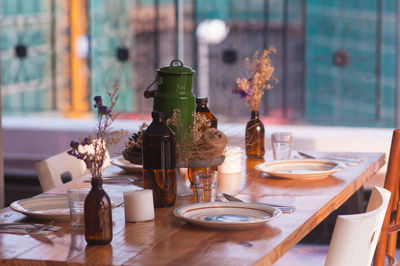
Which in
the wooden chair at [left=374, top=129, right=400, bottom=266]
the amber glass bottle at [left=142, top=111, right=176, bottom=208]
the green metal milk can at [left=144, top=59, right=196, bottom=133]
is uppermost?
the green metal milk can at [left=144, top=59, right=196, bottom=133]

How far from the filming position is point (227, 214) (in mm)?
1904

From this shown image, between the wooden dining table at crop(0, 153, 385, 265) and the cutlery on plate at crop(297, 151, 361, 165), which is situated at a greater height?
the cutlery on plate at crop(297, 151, 361, 165)

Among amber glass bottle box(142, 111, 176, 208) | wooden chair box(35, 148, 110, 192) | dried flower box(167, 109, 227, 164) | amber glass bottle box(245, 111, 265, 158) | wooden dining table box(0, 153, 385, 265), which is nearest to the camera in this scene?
wooden dining table box(0, 153, 385, 265)

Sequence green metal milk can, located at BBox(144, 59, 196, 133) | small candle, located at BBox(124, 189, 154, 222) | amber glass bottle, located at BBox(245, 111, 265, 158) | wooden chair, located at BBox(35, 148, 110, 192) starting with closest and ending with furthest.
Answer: small candle, located at BBox(124, 189, 154, 222) < green metal milk can, located at BBox(144, 59, 196, 133) < wooden chair, located at BBox(35, 148, 110, 192) < amber glass bottle, located at BBox(245, 111, 265, 158)

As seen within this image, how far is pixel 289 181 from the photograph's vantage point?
2.51 m

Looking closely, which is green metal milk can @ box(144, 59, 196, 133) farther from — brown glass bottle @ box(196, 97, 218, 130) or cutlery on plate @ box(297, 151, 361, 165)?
cutlery on plate @ box(297, 151, 361, 165)

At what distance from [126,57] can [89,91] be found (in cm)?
45

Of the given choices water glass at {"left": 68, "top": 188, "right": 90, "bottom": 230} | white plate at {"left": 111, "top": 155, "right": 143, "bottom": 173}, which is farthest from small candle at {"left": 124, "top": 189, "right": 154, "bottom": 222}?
white plate at {"left": 111, "top": 155, "right": 143, "bottom": 173}

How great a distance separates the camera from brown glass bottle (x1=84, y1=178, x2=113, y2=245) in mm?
1657

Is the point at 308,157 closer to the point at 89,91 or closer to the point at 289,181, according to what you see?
the point at 289,181

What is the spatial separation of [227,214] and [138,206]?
0.24 meters

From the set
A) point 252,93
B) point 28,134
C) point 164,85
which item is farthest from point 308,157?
point 28,134

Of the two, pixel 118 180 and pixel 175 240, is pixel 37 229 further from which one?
pixel 118 180

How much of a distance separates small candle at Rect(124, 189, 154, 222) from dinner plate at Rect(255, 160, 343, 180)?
2.47 ft
